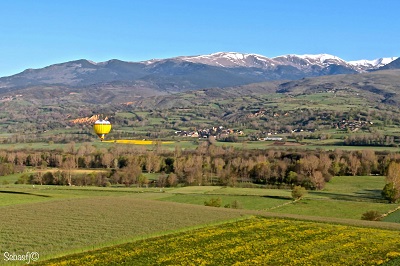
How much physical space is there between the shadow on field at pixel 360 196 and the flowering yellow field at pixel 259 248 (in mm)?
36238

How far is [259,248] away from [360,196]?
53756 mm

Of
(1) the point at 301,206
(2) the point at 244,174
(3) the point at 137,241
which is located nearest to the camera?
(3) the point at 137,241

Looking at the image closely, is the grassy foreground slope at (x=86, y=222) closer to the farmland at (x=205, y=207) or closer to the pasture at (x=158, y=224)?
the pasture at (x=158, y=224)

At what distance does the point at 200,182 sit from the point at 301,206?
39.9 metres

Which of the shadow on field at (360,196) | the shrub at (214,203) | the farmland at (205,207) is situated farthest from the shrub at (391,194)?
the shrub at (214,203)

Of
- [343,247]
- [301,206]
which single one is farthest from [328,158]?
[343,247]

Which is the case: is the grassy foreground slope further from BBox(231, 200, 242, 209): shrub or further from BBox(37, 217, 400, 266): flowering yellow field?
BBox(231, 200, 242, 209): shrub

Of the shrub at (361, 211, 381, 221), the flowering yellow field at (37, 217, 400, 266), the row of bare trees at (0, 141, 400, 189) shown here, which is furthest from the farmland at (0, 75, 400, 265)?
the shrub at (361, 211, 381, 221)

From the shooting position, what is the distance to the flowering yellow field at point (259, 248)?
32281 mm

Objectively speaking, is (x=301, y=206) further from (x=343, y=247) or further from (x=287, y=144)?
(x=287, y=144)

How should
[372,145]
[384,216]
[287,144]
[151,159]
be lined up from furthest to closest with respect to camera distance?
[287,144] → [372,145] → [151,159] → [384,216]

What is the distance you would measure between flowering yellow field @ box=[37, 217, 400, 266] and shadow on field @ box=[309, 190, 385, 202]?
36238mm

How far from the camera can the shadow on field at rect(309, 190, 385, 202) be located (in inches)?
3219

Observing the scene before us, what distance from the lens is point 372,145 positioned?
495ft
